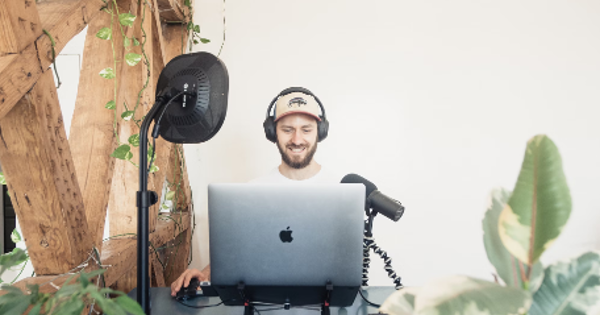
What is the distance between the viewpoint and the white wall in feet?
8.08

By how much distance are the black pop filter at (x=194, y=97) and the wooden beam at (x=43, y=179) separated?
1.11 ft

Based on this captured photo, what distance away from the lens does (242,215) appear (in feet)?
3.26

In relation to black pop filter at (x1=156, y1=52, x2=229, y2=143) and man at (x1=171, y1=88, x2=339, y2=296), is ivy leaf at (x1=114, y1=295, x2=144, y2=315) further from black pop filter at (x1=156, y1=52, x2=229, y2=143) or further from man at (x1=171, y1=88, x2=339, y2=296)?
man at (x1=171, y1=88, x2=339, y2=296)

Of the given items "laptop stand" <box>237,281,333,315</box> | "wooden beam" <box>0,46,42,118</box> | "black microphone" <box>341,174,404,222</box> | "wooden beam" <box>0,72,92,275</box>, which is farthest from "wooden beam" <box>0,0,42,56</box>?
"black microphone" <box>341,174,404,222</box>

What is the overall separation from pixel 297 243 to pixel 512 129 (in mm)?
2172

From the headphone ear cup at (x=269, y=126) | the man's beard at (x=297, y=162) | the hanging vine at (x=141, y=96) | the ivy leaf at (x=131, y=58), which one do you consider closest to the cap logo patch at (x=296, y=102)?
the headphone ear cup at (x=269, y=126)

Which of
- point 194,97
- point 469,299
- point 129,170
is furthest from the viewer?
point 129,170

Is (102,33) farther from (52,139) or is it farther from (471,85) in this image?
(471,85)

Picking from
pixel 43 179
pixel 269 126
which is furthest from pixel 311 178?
pixel 43 179

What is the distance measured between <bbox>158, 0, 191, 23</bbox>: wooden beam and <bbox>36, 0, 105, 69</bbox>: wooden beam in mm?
963

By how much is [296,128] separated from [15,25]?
1427 millimetres

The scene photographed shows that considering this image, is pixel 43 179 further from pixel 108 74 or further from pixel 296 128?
pixel 296 128

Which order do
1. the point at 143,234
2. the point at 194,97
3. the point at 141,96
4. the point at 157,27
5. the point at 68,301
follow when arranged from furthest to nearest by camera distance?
1. the point at 157,27
2. the point at 141,96
3. the point at 194,97
4. the point at 143,234
5. the point at 68,301

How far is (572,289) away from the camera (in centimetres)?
39
